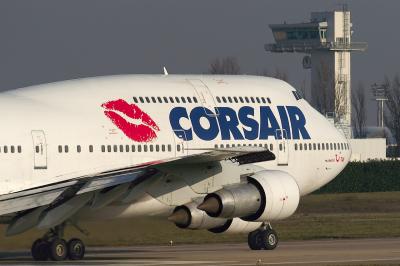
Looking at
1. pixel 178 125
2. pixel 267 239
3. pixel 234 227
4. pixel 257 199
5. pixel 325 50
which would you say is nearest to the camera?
pixel 257 199

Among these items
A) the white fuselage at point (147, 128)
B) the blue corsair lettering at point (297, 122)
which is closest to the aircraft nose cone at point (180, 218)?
the white fuselage at point (147, 128)

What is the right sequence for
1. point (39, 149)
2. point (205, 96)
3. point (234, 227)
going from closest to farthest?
point (39, 149) < point (234, 227) < point (205, 96)

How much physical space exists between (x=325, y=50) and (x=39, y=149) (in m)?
132

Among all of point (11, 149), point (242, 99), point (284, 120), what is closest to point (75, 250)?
point (11, 149)

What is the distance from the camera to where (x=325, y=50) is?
16462 cm

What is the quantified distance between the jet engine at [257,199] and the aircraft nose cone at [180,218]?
1597 millimetres

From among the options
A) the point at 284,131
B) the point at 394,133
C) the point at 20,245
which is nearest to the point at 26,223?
the point at 20,245

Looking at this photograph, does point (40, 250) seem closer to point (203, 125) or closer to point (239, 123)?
point (203, 125)

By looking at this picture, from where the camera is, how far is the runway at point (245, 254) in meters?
35.2

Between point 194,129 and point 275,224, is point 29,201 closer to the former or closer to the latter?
point 194,129

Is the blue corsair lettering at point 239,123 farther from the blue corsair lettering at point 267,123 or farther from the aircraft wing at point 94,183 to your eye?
the aircraft wing at point 94,183

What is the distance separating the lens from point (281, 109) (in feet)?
135

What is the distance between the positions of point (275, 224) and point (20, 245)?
51.5ft

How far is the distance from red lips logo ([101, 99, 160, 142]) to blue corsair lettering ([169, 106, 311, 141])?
81cm
